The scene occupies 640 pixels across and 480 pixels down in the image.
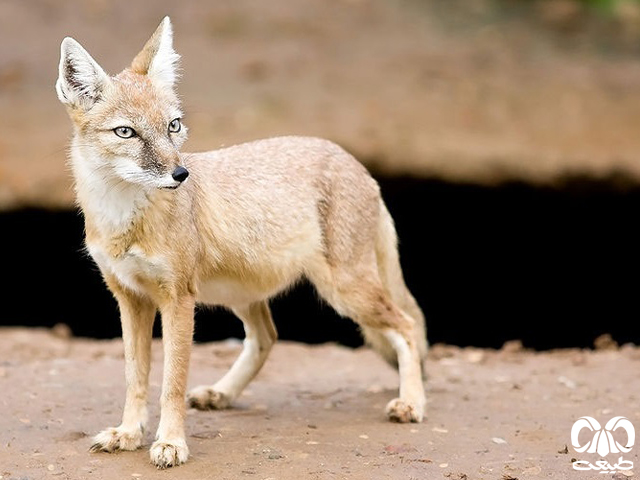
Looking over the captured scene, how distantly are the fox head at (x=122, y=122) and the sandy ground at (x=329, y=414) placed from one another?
55.6 inches

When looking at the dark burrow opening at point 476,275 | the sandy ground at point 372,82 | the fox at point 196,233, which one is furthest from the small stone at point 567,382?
the dark burrow opening at point 476,275

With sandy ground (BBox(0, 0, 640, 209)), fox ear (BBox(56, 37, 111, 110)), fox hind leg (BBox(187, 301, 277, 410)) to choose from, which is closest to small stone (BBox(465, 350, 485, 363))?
fox hind leg (BBox(187, 301, 277, 410))

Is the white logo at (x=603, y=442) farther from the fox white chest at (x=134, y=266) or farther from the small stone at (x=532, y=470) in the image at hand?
the fox white chest at (x=134, y=266)

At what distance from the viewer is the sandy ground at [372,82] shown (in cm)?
1090

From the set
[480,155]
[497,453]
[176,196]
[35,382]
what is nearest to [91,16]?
[480,155]

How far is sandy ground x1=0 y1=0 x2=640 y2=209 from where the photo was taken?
10.9 metres

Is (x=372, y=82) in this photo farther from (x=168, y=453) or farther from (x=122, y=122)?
(x=168, y=453)

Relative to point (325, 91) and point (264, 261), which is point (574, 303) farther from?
point (264, 261)

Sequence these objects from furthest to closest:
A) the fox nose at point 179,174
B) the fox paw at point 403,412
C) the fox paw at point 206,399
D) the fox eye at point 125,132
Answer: the fox paw at point 206,399, the fox paw at point 403,412, the fox eye at point 125,132, the fox nose at point 179,174

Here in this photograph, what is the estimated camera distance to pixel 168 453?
15.2 ft

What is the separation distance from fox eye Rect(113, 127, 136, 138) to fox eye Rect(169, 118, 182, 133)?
0.67 feet

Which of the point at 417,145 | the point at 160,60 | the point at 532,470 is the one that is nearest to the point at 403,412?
the point at 532,470

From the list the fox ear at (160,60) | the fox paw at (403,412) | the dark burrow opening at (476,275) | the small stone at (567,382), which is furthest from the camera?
the dark burrow opening at (476,275)

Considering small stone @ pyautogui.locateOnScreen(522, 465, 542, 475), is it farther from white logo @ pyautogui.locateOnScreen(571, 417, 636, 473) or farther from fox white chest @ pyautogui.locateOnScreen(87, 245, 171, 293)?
fox white chest @ pyautogui.locateOnScreen(87, 245, 171, 293)
